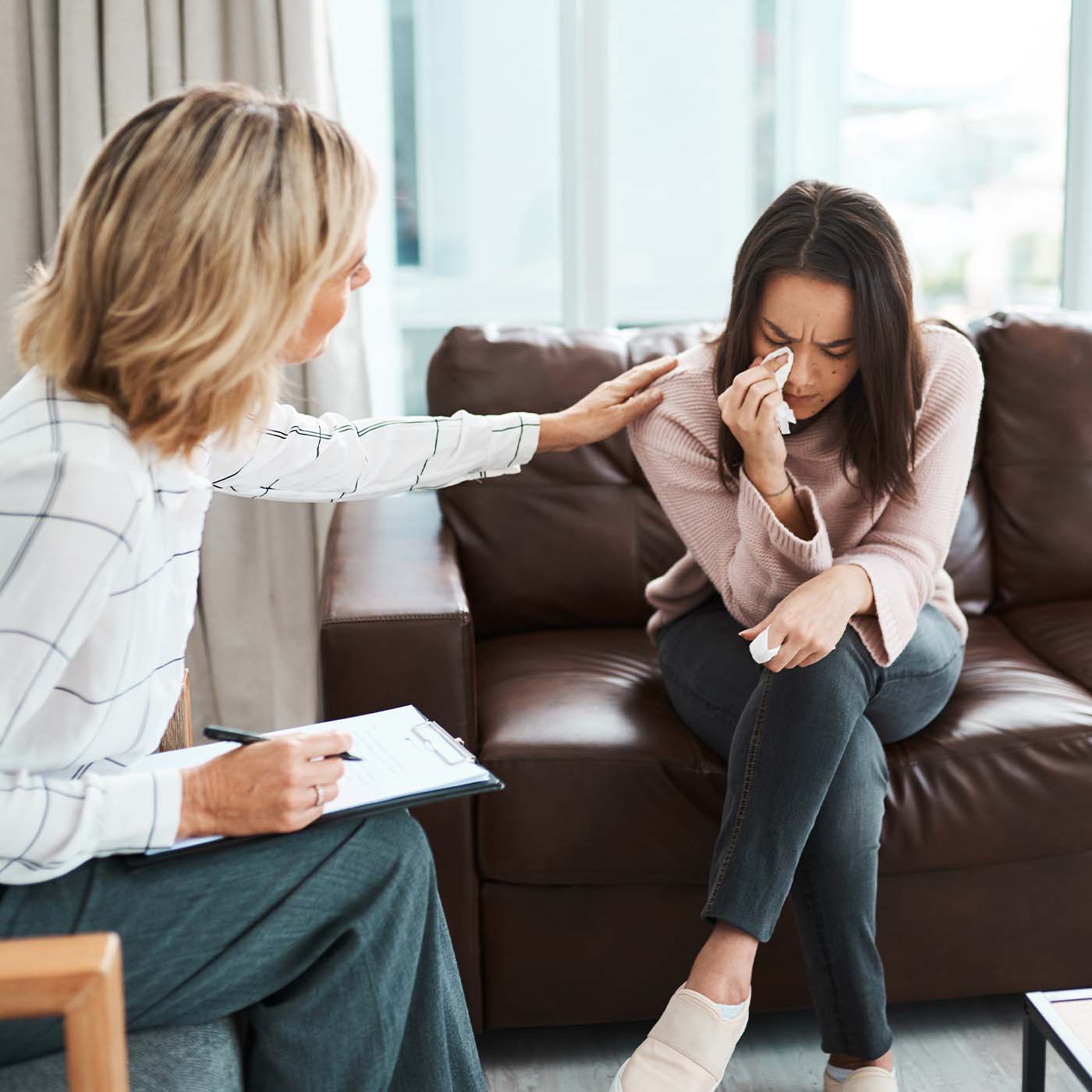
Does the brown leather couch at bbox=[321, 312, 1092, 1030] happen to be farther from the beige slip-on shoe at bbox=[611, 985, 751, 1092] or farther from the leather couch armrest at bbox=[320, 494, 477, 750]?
the beige slip-on shoe at bbox=[611, 985, 751, 1092]

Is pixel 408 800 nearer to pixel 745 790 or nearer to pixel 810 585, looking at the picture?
pixel 745 790

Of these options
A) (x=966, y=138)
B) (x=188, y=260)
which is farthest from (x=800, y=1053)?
(x=966, y=138)

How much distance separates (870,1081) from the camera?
1.43 metres

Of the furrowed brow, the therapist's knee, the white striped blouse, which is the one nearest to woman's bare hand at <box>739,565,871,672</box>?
the furrowed brow

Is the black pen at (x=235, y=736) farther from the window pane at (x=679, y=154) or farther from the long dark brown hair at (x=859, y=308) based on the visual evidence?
the window pane at (x=679, y=154)

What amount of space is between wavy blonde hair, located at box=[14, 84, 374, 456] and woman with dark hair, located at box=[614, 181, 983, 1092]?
69 centimetres

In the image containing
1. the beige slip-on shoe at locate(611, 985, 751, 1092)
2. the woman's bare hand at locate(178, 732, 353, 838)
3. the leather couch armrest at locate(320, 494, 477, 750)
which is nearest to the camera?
→ the woman's bare hand at locate(178, 732, 353, 838)

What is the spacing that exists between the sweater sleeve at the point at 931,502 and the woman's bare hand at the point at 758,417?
159mm

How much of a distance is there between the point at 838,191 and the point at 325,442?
721mm

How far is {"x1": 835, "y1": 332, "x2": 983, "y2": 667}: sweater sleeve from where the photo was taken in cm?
159

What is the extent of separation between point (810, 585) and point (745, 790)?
0.27 meters

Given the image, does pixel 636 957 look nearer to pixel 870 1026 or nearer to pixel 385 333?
pixel 870 1026

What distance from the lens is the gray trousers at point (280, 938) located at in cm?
101

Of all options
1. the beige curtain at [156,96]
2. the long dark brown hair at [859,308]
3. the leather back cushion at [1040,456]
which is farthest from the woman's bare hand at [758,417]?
the beige curtain at [156,96]
